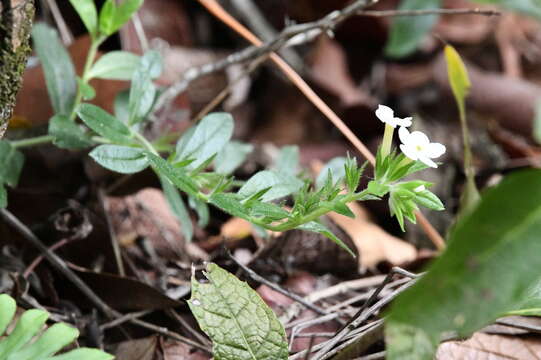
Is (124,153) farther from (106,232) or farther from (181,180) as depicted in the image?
(106,232)

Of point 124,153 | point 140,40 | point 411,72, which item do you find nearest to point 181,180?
point 124,153

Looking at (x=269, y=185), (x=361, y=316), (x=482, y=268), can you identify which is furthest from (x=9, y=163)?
(x=482, y=268)

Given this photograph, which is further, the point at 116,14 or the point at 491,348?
the point at 116,14

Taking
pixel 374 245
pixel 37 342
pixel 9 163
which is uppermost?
pixel 9 163

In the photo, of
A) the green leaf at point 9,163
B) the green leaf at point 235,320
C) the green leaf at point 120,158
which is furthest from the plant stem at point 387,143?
the green leaf at point 9,163

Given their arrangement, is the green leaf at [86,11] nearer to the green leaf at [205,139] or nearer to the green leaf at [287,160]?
the green leaf at [205,139]

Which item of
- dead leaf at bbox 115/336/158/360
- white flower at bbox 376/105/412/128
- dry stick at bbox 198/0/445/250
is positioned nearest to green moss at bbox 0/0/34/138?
dead leaf at bbox 115/336/158/360

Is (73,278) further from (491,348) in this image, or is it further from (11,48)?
(491,348)

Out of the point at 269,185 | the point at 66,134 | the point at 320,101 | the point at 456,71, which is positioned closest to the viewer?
the point at 269,185
